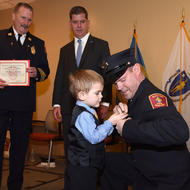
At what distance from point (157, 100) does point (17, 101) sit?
1.70 metres

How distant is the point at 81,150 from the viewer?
7.48ft

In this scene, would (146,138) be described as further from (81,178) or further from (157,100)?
(81,178)

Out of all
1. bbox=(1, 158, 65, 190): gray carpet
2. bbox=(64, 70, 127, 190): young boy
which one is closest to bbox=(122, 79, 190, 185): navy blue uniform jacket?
bbox=(64, 70, 127, 190): young boy

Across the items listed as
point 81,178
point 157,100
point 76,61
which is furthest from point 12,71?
point 157,100

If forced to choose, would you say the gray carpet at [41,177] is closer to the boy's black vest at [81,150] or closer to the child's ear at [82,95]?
the boy's black vest at [81,150]

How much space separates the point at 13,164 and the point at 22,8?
1.74m

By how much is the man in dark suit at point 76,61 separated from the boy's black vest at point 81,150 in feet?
2.80

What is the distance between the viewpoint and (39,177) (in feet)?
14.9

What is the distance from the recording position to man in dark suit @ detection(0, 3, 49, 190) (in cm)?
310

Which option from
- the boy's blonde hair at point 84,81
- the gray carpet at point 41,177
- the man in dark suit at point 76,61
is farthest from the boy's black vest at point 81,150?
the gray carpet at point 41,177

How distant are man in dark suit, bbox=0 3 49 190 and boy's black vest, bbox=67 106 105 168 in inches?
40.4

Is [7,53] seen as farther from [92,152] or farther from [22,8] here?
[92,152]

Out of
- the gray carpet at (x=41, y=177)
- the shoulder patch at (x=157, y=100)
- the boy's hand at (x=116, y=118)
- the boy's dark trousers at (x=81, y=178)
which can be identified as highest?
the shoulder patch at (x=157, y=100)

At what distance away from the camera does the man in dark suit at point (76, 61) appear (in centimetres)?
322
